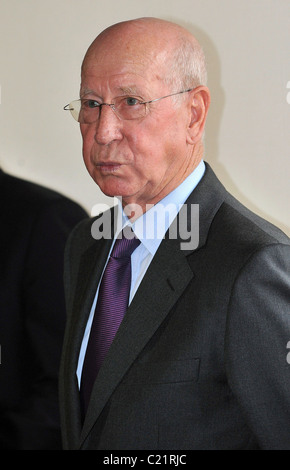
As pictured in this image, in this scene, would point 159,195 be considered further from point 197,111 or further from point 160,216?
point 197,111

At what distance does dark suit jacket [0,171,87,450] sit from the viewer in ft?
4.58

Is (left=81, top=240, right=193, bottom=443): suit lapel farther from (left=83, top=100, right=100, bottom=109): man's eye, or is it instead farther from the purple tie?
(left=83, top=100, right=100, bottom=109): man's eye

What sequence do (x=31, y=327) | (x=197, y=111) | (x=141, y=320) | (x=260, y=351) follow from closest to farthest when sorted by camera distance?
1. (x=260, y=351)
2. (x=141, y=320)
3. (x=197, y=111)
4. (x=31, y=327)

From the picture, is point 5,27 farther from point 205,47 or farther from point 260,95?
point 260,95

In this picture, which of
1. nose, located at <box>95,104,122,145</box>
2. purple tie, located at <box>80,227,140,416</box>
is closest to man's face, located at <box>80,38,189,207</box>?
nose, located at <box>95,104,122,145</box>

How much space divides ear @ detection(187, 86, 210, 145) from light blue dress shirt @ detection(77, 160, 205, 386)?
6cm

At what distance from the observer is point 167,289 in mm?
1048

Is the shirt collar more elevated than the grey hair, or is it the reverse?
the grey hair

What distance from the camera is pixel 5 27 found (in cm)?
191

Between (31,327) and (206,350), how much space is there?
1.83 feet

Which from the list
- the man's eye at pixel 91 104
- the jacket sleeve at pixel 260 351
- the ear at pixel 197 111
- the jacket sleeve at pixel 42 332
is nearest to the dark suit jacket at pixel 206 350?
the jacket sleeve at pixel 260 351

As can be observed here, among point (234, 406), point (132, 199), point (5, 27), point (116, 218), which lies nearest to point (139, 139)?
point (132, 199)

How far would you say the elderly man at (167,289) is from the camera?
36.8 inches

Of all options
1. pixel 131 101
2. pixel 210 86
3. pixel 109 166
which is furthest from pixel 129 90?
pixel 210 86
